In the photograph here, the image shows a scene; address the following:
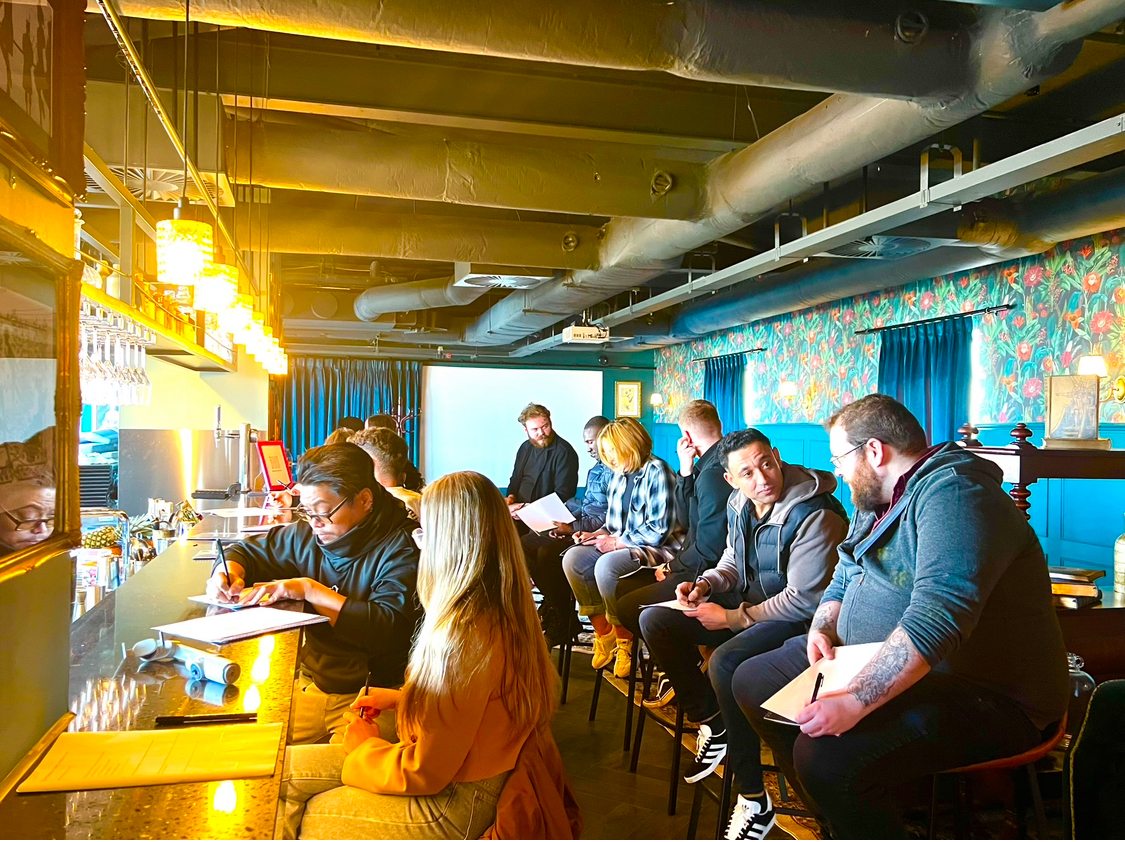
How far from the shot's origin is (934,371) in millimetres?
6918

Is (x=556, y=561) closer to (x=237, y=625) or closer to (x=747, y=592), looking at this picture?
(x=747, y=592)

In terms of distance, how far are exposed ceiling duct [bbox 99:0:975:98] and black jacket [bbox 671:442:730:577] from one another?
1659 millimetres

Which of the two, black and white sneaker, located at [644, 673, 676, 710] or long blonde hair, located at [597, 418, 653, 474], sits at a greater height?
long blonde hair, located at [597, 418, 653, 474]

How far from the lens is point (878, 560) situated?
8.05 feet

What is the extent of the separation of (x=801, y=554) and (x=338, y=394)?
11.0 m

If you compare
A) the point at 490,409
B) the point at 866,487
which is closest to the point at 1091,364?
the point at 866,487

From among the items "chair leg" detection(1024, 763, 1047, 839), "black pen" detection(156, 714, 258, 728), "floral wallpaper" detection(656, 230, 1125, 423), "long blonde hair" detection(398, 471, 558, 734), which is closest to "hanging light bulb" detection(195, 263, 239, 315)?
"long blonde hair" detection(398, 471, 558, 734)

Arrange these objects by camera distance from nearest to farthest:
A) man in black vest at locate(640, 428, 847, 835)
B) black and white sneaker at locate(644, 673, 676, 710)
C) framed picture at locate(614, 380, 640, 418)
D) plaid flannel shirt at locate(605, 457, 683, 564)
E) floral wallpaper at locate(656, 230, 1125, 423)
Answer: man in black vest at locate(640, 428, 847, 835), black and white sneaker at locate(644, 673, 676, 710), plaid flannel shirt at locate(605, 457, 683, 564), floral wallpaper at locate(656, 230, 1125, 423), framed picture at locate(614, 380, 640, 418)

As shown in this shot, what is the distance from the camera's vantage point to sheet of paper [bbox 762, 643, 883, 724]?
7.31 ft

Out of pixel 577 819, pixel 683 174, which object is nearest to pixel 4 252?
pixel 577 819

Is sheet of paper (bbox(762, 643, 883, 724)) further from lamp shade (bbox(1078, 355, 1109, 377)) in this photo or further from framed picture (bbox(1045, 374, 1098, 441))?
lamp shade (bbox(1078, 355, 1109, 377))

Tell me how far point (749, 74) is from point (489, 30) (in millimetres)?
871

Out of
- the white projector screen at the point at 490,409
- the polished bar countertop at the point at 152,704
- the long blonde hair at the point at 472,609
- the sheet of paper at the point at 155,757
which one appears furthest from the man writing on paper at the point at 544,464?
the white projector screen at the point at 490,409

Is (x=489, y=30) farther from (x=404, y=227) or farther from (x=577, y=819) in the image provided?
(x=404, y=227)
